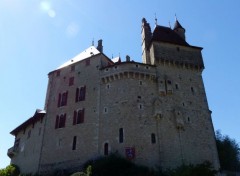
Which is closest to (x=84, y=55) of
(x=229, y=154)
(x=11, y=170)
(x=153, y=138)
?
(x=153, y=138)

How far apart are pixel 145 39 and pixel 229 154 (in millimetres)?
19178

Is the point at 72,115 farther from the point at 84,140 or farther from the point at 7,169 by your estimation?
the point at 7,169

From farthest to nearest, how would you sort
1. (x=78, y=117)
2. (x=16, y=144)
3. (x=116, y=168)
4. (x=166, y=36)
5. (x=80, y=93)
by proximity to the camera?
1. (x=16, y=144)
2. (x=166, y=36)
3. (x=80, y=93)
4. (x=78, y=117)
5. (x=116, y=168)

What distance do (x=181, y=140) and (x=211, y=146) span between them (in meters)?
3.72

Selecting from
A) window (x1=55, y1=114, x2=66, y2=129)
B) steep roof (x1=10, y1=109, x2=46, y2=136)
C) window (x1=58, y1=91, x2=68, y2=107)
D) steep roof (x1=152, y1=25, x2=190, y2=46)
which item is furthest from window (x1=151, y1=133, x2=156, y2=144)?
steep roof (x1=10, y1=109, x2=46, y2=136)

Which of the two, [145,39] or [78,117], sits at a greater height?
[145,39]

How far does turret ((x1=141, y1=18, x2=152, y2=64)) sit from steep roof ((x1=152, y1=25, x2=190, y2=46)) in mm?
972

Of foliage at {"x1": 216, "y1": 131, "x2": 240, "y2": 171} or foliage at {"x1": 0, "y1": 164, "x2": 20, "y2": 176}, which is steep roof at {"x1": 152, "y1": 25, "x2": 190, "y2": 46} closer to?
foliage at {"x1": 216, "y1": 131, "x2": 240, "y2": 171}

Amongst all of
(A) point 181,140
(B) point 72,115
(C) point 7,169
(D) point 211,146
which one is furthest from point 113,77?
(C) point 7,169

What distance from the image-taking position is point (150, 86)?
35031mm

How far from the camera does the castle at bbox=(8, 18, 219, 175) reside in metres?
31.8

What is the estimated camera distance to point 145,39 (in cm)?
4047

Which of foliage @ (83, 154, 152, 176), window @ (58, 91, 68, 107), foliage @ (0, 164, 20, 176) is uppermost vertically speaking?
window @ (58, 91, 68, 107)

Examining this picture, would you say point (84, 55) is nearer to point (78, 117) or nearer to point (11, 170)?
point (78, 117)
